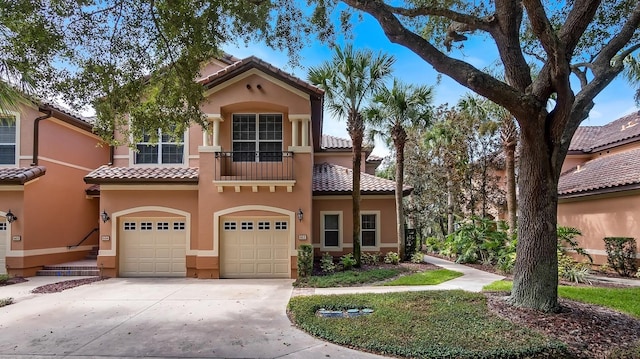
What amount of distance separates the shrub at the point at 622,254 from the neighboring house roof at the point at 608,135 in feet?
19.0

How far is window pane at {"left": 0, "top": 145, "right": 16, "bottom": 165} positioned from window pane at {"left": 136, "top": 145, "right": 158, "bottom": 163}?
446 cm

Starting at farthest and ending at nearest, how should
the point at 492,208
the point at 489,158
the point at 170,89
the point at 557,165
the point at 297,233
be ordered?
the point at 492,208 < the point at 489,158 < the point at 297,233 < the point at 170,89 < the point at 557,165

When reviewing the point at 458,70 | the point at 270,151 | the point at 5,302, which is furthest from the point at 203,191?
the point at 458,70

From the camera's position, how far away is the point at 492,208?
74.0 feet

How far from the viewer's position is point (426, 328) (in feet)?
21.5

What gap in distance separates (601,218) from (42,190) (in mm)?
21150

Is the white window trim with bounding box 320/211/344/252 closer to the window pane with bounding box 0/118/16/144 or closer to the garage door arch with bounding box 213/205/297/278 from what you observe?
the garage door arch with bounding box 213/205/297/278

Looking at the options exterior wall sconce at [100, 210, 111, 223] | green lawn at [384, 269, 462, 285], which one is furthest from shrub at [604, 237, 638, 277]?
exterior wall sconce at [100, 210, 111, 223]

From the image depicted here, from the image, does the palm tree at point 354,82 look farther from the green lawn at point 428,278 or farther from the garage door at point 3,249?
the garage door at point 3,249

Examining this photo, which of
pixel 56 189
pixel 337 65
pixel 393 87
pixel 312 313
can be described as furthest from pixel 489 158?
pixel 56 189

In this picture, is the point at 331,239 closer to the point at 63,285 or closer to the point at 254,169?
the point at 254,169

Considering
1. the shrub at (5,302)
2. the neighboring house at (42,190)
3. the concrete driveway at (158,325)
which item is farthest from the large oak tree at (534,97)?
the neighboring house at (42,190)

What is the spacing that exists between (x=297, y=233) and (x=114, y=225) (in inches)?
258

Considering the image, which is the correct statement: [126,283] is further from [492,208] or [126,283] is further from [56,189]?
[492,208]
